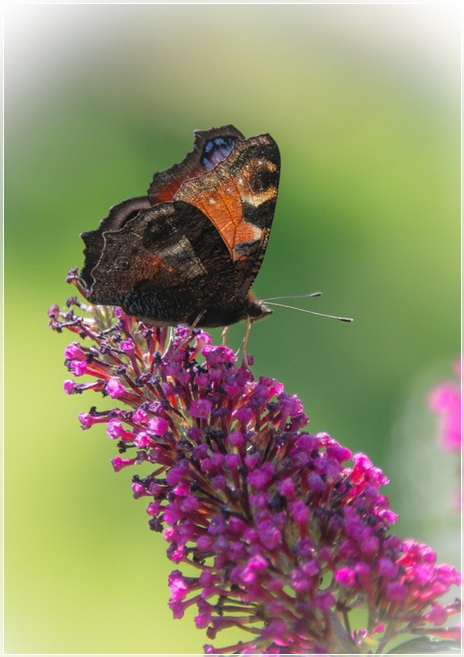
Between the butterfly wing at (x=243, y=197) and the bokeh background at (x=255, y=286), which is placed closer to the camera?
the butterfly wing at (x=243, y=197)

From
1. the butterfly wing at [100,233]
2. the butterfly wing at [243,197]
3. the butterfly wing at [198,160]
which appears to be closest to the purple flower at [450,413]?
the butterfly wing at [243,197]

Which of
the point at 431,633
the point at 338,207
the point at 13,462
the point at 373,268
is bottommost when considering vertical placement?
the point at 431,633

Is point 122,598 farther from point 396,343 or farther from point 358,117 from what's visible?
point 358,117

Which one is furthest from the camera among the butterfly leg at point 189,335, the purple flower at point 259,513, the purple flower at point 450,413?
the purple flower at point 450,413

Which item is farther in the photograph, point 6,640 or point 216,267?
point 6,640

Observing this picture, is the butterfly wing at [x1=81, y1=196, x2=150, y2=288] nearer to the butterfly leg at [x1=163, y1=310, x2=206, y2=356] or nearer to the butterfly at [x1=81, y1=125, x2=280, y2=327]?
the butterfly at [x1=81, y1=125, x2=280, y2=327]

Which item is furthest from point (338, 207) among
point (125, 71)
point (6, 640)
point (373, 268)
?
point (6, 640)

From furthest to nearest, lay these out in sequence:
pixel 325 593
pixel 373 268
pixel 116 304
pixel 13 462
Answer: pixel 373 268
pixel 13 462
pixel 116 304
pixel 325 593

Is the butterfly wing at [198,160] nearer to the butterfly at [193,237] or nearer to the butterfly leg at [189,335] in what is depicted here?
the butterfly at [193,237]
